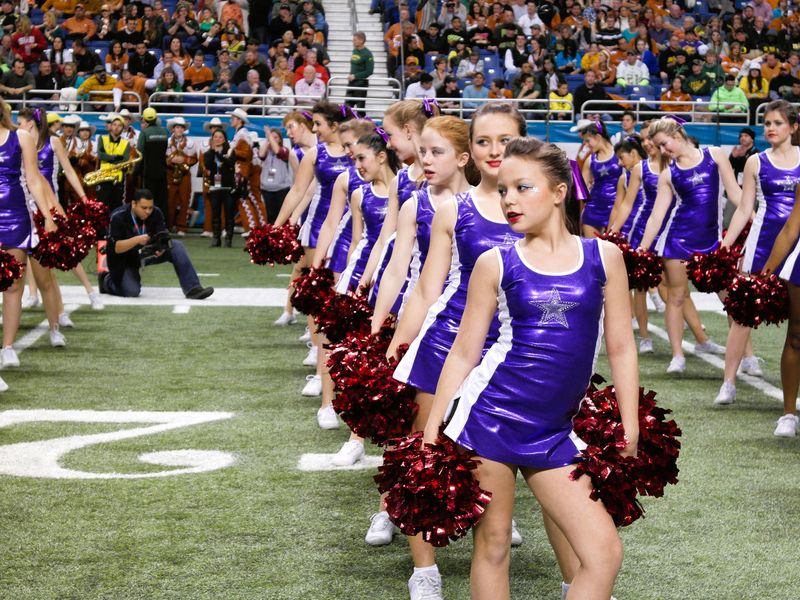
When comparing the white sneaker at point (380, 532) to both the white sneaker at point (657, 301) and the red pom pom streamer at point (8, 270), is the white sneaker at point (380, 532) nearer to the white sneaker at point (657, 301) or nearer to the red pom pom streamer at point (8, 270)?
the red pom pom streamer at point (8, 270)

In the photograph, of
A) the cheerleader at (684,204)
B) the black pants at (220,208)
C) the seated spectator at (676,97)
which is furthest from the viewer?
the seated spectator at (676,97)

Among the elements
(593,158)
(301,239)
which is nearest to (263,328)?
(301,239)

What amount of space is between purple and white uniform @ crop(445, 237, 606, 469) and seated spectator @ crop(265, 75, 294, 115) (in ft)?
58.7

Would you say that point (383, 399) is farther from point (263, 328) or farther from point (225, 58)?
point (225, 58)

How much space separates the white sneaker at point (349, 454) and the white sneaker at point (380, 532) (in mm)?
1229

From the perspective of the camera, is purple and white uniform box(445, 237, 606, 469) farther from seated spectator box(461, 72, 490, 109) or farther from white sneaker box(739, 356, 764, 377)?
seated spectator box(461, 72, 490, 109)

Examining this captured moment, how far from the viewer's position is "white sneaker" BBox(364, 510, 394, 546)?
4918 millimetres

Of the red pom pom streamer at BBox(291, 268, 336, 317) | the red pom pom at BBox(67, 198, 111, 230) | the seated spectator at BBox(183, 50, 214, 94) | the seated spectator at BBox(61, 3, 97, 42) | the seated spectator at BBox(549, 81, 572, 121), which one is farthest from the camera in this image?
the seated spectator at BBox(61, 3, 97, 42)

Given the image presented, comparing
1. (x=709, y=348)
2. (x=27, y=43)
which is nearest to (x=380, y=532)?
(x=709, y=348)

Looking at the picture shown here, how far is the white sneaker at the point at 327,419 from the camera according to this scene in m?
7.13

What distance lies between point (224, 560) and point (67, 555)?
0.57 m

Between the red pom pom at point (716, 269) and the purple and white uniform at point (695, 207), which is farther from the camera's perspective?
the purple and white uniform at point (695, 207)

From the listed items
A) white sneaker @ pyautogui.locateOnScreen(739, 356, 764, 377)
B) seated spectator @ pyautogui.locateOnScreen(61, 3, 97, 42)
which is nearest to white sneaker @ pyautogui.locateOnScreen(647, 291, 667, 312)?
white sneaker @ pyautogui.locateOnScreen(739, 356, 764, 377)

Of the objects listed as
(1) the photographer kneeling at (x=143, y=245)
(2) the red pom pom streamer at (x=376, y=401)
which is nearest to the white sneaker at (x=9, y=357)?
(1) the photographer kneeling at (x=143, y=245)
